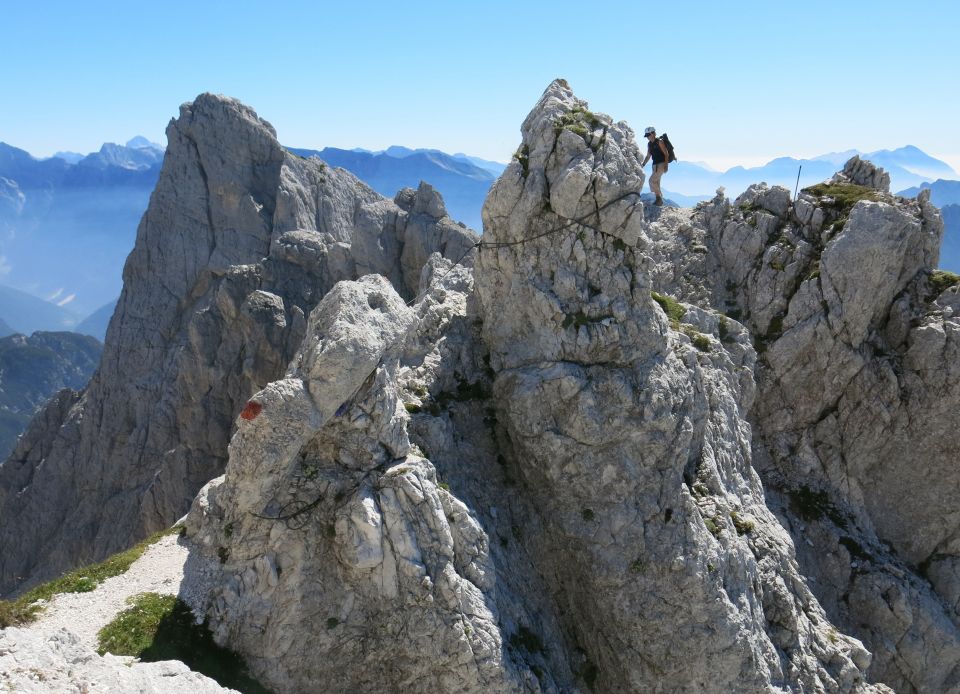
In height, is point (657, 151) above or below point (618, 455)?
above

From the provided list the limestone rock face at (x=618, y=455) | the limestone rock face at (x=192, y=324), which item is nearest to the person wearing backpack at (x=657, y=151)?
the limestone rock face at (x=618, y=455)

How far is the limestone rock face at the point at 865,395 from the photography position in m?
40.3

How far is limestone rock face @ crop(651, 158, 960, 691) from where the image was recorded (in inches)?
1588

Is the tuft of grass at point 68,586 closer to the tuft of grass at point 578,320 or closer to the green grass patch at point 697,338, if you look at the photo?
the tuft of grass at point 578,320

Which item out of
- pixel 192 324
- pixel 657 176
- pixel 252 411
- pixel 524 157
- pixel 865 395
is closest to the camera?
pixel 252 411

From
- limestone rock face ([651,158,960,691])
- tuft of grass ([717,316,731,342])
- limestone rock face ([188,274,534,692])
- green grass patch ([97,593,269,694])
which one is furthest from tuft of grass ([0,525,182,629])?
limestone rock face ([651,158,960,691])

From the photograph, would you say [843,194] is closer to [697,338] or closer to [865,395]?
[865,395]

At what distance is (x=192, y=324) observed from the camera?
7662 centimetres

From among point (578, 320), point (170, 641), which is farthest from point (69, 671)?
point (578, 320)

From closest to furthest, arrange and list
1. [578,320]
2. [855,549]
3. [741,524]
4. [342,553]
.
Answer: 1. [342,553]
2. [578,320]
3. [741,524]
4. [855,549]

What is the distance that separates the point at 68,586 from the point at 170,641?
4.94 m

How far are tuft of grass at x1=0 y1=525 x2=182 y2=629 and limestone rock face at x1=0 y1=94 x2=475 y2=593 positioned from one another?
4594 centimetres

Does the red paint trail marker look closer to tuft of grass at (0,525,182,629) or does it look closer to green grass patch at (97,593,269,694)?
tuft of grass at (0,525,182,629)

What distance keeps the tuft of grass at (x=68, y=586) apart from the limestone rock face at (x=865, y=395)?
109 ft
